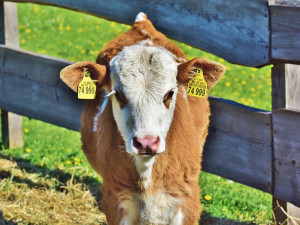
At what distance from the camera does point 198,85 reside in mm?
3771

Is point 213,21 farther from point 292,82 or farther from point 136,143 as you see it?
point 136,143

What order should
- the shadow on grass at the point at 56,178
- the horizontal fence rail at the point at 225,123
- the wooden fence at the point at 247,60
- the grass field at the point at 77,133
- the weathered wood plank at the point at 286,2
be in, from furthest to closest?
1. the shadow on grass at the point at 56,178
2. the grass field at the point at 77,133
3. the horizontal fence rail at the point at 225,123
4. the wooden fence at the point at 247,60
5. the weathered wood plank at the point at 286,2

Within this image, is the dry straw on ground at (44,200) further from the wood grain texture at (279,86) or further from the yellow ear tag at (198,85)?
the yellow ear tag at (198,85)

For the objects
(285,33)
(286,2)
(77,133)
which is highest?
(286,2)

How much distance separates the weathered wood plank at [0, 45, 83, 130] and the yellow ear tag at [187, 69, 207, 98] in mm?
2009

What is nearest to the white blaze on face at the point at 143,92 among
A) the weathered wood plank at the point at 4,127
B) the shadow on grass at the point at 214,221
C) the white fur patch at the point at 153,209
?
the white fur patch at the point at 153,209

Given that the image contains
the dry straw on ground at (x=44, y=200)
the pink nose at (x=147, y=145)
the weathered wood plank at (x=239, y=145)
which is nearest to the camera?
the pink nose at (x=147, y=145)

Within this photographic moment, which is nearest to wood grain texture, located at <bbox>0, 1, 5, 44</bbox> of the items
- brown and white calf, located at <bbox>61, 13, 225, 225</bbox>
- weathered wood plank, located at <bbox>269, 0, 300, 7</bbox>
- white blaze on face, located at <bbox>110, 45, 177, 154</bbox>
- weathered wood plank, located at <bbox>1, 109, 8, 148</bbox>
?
weathered wood plank, located at <bbox>1, 109, 8, 148</bbox>

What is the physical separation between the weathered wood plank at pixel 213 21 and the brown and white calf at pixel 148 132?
1.72 feet

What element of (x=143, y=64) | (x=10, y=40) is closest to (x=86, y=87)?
(x=143, y=64)

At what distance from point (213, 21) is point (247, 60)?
0.46 m

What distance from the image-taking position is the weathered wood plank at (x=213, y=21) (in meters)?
4.14

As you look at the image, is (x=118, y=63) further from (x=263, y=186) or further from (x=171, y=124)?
(x=263, y=186)

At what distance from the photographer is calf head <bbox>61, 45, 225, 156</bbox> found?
335 centimetres
